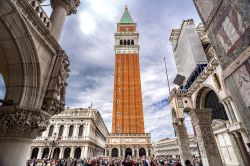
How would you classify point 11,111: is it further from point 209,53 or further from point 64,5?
point 209,53

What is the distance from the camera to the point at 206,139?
8992 millimetres

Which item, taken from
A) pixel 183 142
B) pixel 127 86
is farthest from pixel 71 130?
pixel 183 142

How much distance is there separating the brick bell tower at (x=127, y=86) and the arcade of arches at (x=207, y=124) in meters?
32.6

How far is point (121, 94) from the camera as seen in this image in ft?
162

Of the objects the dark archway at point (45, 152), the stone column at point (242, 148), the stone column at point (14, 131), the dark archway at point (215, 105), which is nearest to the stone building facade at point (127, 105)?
the dark archway at point (45, 152)

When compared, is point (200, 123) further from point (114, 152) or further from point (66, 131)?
point (114, 152)

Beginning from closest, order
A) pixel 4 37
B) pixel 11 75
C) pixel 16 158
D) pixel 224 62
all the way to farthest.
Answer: pixel 16 158 < pixel 4 37 < pixel 11 75 < pixel 224 62

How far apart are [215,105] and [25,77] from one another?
12.7 m

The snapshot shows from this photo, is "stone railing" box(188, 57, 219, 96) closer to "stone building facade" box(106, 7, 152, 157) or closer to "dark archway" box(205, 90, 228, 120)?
"dark archway" box(205, 90, 228, 120)

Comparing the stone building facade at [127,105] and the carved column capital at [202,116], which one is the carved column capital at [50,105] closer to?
the carved column capital at [202,116]

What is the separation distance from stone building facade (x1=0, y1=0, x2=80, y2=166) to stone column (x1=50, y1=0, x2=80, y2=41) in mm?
475

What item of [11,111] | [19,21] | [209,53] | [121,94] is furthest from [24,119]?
[121,94]

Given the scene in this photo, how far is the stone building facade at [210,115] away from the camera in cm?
854

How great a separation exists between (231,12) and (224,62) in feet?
4.13
